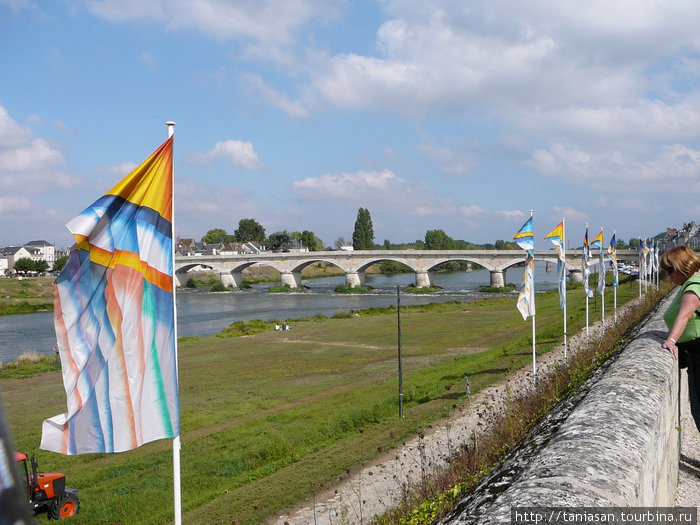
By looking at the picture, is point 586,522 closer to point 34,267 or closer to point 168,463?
point 168,463

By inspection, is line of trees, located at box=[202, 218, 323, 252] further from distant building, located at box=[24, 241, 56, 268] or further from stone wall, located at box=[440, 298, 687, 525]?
stone wall, located at box=[440, 298, 687, 525]

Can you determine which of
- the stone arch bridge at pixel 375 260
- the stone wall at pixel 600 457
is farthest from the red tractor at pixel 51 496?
the stone arch bridge at pixel 375 260

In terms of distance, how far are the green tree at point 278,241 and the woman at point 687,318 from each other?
14132 centimetres

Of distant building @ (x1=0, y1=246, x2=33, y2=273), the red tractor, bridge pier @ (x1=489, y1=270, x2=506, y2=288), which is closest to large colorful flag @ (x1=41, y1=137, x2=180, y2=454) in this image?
the red tractor

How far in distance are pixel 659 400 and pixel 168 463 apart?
10.8 metres

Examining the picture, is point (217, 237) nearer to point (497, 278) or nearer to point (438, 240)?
point (438, 240)

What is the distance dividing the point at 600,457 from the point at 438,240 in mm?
146077

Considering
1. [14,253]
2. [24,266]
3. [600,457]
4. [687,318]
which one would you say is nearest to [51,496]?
[600,457]

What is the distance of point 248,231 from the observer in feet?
510

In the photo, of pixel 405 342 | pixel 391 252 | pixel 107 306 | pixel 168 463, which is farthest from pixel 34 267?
pixel 107 306

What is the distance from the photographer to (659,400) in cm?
374

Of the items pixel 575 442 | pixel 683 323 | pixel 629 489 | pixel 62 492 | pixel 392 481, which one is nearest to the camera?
pixel 629 489

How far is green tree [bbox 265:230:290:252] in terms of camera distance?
481 ft

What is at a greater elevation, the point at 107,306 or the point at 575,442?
the point at 107,306
